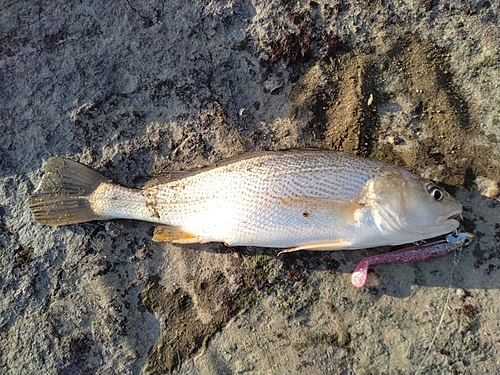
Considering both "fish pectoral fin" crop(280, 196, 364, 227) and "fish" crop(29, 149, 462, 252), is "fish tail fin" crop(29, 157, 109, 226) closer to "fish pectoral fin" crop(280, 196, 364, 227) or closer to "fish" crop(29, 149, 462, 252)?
"fish" crop(29, 149, 462, 252)

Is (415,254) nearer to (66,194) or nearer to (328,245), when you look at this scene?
(328,245)

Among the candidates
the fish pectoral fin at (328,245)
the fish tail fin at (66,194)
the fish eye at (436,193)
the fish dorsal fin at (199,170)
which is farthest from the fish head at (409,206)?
the fish tail fin at (66,194)

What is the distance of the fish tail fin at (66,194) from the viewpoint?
12.1 ft

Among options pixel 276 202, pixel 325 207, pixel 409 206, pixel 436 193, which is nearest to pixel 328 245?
pixel 325 207

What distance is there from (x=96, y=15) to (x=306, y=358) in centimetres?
378

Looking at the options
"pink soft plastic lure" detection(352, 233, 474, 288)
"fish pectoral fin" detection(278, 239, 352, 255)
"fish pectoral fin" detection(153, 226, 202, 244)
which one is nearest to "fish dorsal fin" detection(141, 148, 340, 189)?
"fish pectoral fin" detection(153, 226, 202, 244)

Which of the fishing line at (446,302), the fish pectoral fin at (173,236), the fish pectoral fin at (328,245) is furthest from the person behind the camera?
the fish pectoral fin at (173,236)

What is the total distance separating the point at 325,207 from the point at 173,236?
1.37 metres

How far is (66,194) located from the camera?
3.72m

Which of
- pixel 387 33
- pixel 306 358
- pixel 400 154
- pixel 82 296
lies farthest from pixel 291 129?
pixel 82 296

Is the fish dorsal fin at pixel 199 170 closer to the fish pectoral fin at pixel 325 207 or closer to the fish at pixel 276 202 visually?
the fish at pixel 276 202

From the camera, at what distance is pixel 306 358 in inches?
135

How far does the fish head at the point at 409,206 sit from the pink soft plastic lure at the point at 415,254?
20 centimetres

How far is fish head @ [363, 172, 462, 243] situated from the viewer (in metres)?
3.10
